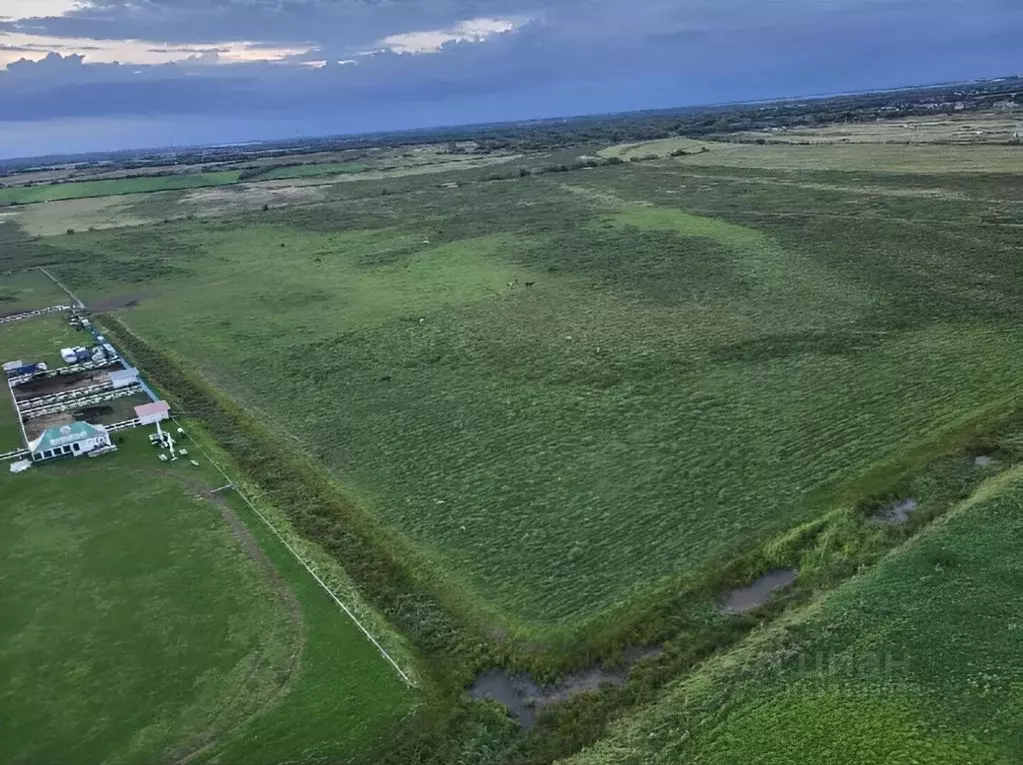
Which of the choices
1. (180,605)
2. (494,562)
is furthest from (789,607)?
(180,605)

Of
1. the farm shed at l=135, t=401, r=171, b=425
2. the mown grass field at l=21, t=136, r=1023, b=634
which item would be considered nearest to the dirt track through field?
the mown grass field at l=21, t=136, r=1023, b=634

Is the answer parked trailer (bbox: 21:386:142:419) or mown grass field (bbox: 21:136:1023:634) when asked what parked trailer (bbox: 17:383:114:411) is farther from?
mown grass field (bbox: 21:136:1023:634)

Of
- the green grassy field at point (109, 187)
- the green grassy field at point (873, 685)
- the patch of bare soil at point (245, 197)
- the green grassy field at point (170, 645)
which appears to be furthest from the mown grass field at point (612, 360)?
the green grassy field at point (109, 187)

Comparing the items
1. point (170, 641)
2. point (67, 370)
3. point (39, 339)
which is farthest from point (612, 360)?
point (39, 339)

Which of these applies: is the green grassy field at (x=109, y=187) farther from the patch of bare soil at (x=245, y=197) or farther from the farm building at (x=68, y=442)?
the farm building at (x=68, y=442)

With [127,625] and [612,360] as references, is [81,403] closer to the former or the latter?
[127,625]
